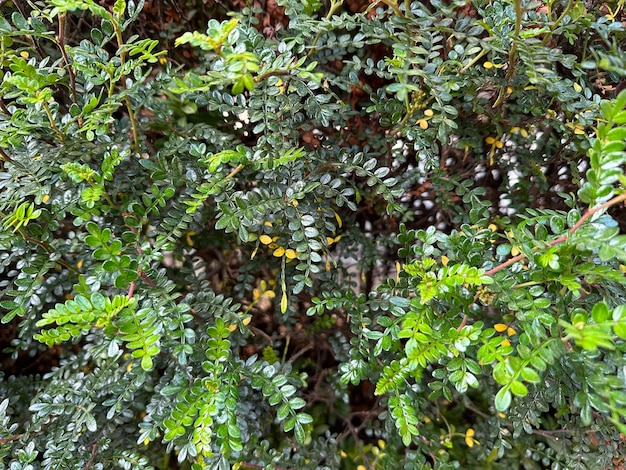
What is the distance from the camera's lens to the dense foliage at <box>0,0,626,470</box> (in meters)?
0.72

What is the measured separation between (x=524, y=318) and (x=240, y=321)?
20.0 inches

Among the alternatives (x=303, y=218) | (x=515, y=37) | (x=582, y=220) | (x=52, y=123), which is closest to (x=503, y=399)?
(x=582, y=220)

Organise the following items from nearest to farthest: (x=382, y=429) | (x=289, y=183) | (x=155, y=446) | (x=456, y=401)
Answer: (x=289, y=183) → (x=155, y=446) → (x=382, y=429) → (x=456, y=401)

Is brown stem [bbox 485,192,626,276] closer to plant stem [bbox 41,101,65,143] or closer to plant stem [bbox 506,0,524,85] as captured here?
plant stem [bbox 506,0,524,85]

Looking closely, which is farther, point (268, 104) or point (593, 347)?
point (268, 104)

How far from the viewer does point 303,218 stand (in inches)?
33.8

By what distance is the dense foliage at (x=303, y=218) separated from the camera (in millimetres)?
716

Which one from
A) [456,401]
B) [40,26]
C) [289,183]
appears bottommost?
[456,401]

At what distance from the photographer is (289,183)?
916mm

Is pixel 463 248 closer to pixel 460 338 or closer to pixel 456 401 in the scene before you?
pixel 460 338

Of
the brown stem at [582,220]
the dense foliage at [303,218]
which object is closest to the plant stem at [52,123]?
the dense foliage at [303,218]

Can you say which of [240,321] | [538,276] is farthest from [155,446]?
[538,276]

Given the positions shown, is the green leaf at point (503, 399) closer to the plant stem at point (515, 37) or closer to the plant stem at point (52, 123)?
the plant stem at point (515, 37)

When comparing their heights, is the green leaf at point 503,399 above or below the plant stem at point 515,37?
below
